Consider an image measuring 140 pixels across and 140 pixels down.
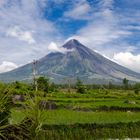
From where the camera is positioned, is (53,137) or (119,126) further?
(119,126)

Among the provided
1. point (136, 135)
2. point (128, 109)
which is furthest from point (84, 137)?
point (128, 109)

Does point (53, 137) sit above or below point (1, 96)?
below

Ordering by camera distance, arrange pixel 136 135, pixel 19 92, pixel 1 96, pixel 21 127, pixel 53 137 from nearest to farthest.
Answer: pixel 1 96 < pixel 21 127 < pixel 53 137 < pixel 136 135 < pixel 19 92

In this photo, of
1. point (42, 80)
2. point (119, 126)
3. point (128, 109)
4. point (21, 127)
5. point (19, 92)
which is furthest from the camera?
point (42, 80)

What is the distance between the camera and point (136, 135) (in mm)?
19500

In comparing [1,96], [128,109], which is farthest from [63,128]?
[128,109]

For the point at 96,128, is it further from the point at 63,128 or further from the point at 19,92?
the point at 19,92

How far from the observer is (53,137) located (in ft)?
58.9

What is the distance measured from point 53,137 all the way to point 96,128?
495 centimetres

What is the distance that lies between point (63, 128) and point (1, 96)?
9.33 meters

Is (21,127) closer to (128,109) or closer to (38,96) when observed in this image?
(38,96)

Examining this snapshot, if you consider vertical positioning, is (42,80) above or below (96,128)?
above

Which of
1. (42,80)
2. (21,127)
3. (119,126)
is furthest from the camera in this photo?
(42,80)

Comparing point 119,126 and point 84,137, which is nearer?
point 84,137
